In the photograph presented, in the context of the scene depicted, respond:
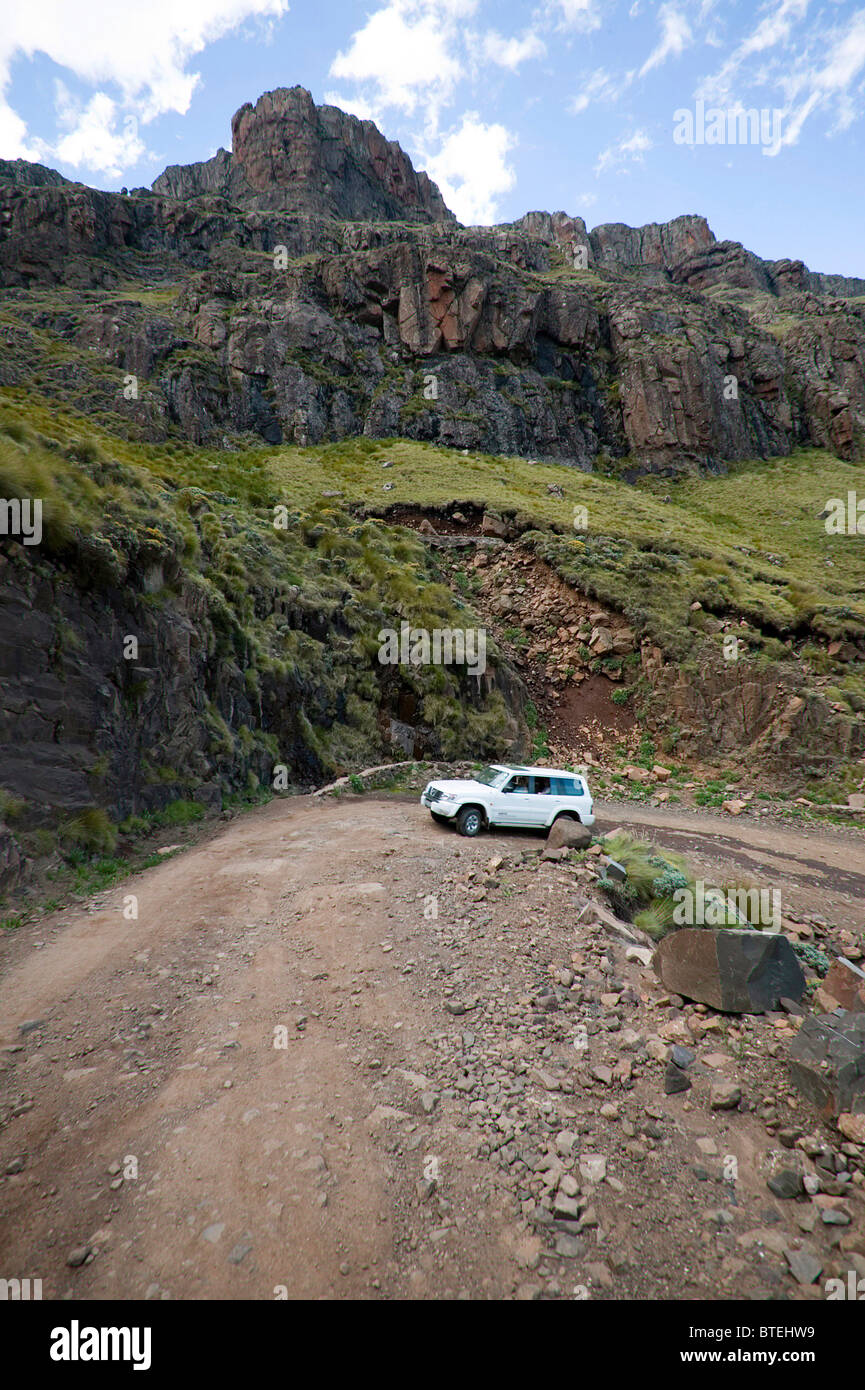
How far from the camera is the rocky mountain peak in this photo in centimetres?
11775

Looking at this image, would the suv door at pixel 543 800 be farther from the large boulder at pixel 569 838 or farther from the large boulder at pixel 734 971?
the large boulder at pixel 734 971

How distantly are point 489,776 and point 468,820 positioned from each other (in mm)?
1425

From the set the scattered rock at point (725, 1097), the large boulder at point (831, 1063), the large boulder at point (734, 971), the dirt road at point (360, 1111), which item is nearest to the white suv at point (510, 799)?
the dirt road at point (360, 1111)

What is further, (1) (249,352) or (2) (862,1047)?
(1) (249,352)

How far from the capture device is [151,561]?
13836 mm

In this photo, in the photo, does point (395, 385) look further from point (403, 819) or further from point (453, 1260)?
point (453, 1260)

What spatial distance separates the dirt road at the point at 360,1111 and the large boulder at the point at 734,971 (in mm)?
311

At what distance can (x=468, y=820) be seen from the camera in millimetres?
12914

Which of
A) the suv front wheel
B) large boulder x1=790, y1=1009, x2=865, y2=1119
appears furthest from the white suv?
large boulder x1=790, y1=1009, x2=865, y2=1119

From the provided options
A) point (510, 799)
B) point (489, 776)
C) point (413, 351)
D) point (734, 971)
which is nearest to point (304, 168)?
point (413, 351)

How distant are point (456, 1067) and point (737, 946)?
11.4 ft

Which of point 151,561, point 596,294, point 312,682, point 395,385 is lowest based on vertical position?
point 312,682

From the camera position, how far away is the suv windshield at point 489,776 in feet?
44.4
